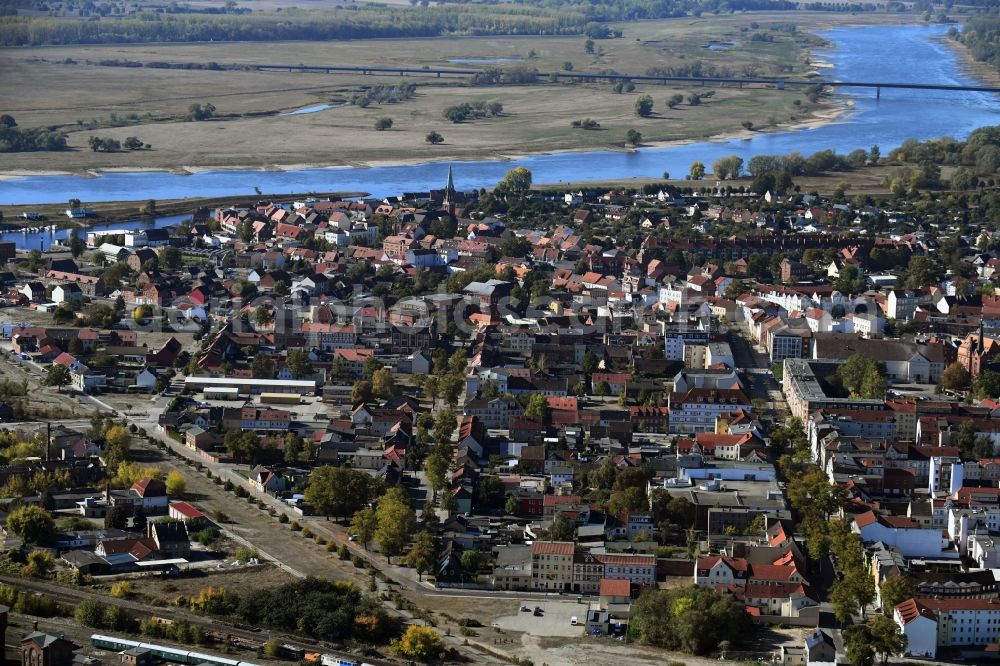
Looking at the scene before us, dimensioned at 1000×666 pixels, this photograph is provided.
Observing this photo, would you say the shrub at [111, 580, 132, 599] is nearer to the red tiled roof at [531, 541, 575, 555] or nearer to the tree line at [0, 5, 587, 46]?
the red tiled roof at [531, 541, 575, 555]

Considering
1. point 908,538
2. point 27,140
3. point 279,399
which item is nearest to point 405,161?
point 27,140

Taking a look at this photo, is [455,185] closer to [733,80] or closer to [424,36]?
[733,80]

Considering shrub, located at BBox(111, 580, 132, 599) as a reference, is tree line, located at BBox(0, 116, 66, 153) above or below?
above

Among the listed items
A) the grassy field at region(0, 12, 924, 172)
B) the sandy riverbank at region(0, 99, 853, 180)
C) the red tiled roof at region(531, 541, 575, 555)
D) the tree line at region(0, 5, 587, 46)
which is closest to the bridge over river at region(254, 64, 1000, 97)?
the grassy field at region(0, 12, 924, 172)

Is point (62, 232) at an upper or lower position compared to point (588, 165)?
lower

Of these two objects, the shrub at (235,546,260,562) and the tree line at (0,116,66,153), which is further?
the tree line at (0,116,66,153)

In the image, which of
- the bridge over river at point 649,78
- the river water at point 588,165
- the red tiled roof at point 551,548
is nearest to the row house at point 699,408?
the red tiled roof at point 551,548

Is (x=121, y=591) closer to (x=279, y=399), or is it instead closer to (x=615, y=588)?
(x=615, y=588)
